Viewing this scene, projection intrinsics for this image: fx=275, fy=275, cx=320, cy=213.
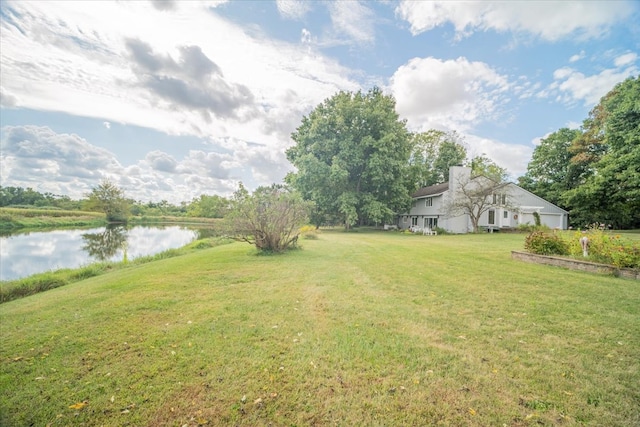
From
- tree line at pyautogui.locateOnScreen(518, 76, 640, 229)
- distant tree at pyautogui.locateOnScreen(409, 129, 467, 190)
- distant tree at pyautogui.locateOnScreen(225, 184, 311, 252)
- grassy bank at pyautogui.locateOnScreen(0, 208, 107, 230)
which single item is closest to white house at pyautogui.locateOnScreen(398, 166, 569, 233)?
tree line at pyautogui.locateOnScreen(518, 76, 640, 229)

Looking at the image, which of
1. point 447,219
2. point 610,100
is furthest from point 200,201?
point 610,100

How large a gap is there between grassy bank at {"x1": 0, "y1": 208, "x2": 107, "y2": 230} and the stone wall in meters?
51.4

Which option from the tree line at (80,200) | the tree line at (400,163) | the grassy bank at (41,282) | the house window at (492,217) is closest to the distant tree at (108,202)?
the tree line at (80,200)

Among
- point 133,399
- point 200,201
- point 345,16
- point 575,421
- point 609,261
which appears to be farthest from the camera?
point 200,201

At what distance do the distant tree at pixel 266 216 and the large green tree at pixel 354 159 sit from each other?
15.6 m

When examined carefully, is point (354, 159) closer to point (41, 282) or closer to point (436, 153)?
point (436, 153)

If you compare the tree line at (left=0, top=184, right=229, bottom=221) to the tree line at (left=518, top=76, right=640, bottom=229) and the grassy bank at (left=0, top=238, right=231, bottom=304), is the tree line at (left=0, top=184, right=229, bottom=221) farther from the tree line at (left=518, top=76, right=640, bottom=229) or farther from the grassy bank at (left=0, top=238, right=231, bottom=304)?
the tree line at (left=518, top=76, right=640, bottom=229)

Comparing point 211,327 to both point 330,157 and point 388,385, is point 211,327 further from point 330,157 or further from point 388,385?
point 330,157

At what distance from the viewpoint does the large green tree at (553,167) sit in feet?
105

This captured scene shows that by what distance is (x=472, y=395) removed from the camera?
8.59 feet

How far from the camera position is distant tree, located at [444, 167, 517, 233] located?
25297mm

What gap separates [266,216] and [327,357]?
827 cm

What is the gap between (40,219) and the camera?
131 feet

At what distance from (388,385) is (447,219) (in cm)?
2818
